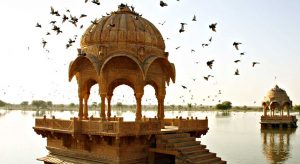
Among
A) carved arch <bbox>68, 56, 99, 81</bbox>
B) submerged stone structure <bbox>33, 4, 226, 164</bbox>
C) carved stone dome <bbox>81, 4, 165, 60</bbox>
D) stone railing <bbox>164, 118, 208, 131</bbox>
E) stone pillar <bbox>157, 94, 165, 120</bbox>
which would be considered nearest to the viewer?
submerged stone structure <bbox>33, 4, 226, 164</bbox>

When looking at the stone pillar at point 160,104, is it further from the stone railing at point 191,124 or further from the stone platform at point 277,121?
the stone platform at point 277,121

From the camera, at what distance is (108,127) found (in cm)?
1384

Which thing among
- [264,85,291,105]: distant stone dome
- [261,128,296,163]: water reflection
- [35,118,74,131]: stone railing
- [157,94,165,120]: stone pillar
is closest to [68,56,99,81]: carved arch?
[35,118,74,131]: stone railing

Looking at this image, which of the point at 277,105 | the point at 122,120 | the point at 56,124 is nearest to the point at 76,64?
the point at 56,124

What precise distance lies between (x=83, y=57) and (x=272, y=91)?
43.0 m

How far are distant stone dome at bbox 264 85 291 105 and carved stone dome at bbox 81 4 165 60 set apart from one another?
131 ft

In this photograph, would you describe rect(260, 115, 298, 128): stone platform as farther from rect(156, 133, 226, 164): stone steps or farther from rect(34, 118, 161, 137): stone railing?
rect(34, 118, 161, 137): stone railing

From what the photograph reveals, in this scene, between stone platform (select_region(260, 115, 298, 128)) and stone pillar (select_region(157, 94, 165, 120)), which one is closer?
stone pillar (select_region(157, 94, 165, 120))

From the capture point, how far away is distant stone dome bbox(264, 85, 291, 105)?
171 feet

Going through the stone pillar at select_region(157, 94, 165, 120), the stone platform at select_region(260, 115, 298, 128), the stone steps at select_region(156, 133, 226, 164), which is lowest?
the stone platform at select_region(260, 115, 298, 128)

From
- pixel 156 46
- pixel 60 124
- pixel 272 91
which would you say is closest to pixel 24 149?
pixel 60 124

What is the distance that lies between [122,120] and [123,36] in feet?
13.8

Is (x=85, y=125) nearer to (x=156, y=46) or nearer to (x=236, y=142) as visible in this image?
(x=156, y=46)

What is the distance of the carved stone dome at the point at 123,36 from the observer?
15883mm
